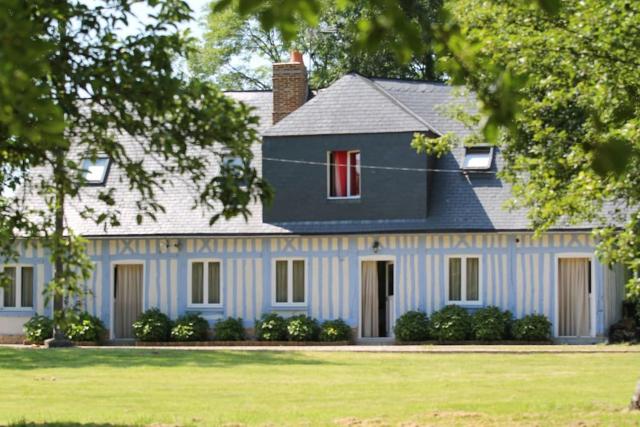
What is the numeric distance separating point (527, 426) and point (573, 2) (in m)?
4.40

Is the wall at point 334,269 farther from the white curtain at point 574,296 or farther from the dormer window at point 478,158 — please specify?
the dormer window at point 478,158

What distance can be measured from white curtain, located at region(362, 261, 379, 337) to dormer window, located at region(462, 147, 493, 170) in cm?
330

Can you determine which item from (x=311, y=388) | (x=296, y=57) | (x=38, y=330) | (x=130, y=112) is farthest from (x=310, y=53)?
(x=130, y=112)

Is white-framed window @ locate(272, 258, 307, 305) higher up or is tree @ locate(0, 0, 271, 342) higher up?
tree @ locate(0, 0, 271, 342)

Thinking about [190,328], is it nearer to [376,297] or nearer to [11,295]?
[376,297]

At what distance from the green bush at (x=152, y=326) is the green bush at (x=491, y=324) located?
7.31 m

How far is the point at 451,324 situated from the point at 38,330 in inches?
388

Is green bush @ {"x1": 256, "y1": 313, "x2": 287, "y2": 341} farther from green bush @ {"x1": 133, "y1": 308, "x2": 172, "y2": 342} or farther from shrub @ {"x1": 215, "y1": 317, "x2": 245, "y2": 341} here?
green bush @ {"x1": 133, "y1": 308, "x2": 172, "y2": 342}

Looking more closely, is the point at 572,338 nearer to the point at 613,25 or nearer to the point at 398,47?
the point at 613,25

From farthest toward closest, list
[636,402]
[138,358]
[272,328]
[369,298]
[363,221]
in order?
[369,298], [363,221], [272,328], [138,358], [636,402]

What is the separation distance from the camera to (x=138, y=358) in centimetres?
2367

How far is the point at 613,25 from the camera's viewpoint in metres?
12.0

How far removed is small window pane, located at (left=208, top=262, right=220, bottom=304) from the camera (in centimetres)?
3069

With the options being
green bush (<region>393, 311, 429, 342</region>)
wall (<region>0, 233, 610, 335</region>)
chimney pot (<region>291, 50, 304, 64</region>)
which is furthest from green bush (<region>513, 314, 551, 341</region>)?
chimney pot (<region>291, 50, 304, 64</region>)
